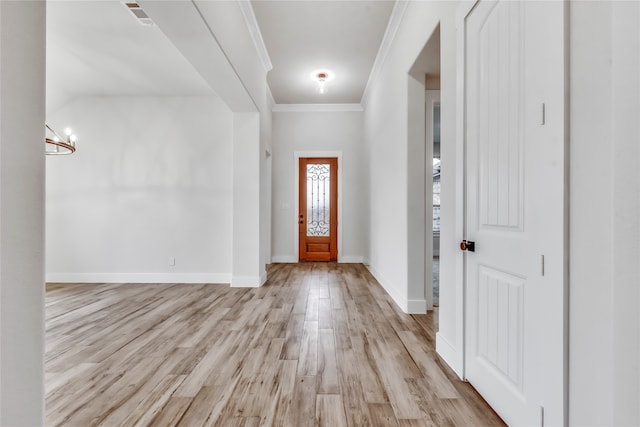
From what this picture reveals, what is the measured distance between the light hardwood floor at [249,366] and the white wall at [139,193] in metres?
1.15

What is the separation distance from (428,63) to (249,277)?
11.1ft

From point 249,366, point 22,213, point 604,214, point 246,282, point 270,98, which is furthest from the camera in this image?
point 270,98

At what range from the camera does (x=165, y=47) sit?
3523mm

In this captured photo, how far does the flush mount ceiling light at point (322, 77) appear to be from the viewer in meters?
4.93

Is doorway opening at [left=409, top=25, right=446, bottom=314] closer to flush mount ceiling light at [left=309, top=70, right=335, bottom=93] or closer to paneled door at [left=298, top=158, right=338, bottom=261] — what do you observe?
flush mount ceiling light at [left=309, top=70, right=335, bottom=93]

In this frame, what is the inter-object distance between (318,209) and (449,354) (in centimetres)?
459

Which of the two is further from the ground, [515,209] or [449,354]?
[515,209]

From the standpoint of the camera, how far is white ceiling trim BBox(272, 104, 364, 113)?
6.35 meters

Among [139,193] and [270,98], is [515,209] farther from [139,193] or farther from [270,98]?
[270,98]

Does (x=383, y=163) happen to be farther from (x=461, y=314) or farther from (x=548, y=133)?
(x=548, y=133)

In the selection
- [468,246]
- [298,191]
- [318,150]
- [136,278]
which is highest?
[318,150]

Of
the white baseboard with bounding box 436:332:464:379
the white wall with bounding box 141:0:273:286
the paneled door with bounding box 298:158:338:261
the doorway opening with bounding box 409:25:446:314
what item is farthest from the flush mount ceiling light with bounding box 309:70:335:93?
the white baseboard with bounding box 436:332:464:379

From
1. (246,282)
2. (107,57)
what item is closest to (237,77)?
(107,57)

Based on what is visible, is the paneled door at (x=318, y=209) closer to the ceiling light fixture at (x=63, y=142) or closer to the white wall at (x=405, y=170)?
the white wall at (x=405, y=170)
